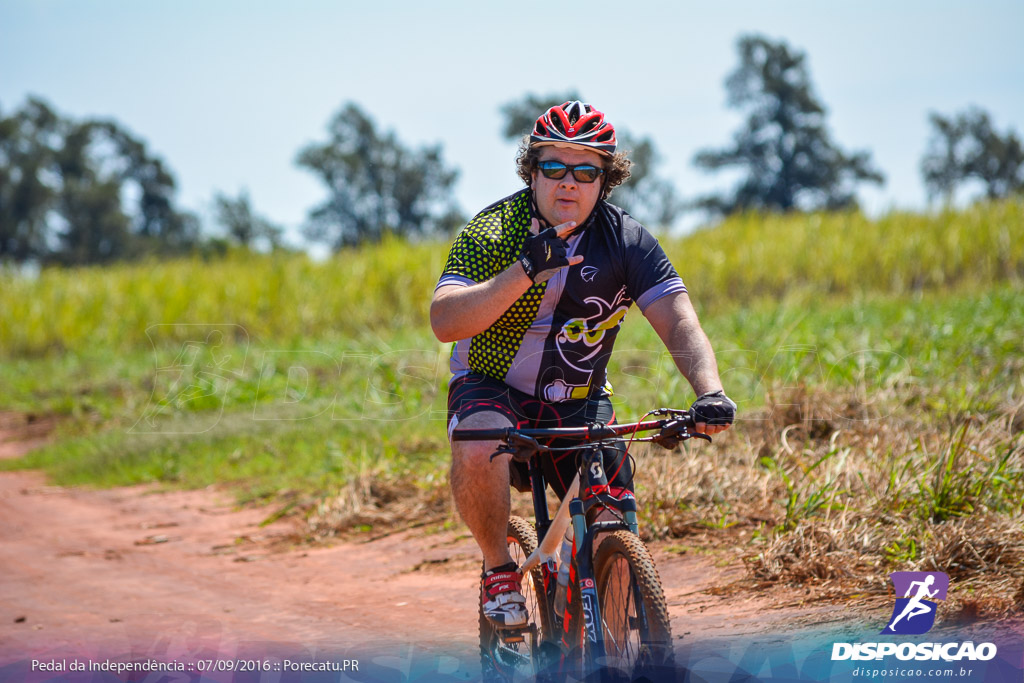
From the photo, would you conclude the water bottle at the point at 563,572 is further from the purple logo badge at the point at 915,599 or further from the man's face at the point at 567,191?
the purple logo badge at the point at 915,599

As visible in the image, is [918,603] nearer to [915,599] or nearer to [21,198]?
[915,599]

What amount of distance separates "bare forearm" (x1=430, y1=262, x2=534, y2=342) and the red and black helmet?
0.62 meters

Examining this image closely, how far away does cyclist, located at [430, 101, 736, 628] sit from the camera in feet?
10.9

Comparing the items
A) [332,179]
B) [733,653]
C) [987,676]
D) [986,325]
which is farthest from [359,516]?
[332,179]

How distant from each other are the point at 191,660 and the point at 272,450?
15.8 feet

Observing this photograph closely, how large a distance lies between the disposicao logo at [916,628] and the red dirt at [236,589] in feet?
1.08

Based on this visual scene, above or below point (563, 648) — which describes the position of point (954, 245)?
above

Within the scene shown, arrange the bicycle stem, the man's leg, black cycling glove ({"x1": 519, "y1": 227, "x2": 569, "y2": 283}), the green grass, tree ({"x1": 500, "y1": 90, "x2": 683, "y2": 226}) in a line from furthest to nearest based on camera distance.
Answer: tree ({"x1": 500, "y1": 90, "x2": 683, "y2": 226}), the green grass, the man's leg, the bicycle stem, black cycling glove ({"x1": 519, "y1": 227, "x2": 569, "y2": 283})

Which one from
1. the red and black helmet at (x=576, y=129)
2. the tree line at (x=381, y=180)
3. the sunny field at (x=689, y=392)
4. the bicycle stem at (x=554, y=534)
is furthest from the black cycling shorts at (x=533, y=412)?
the tree line at (x=381, y=180)

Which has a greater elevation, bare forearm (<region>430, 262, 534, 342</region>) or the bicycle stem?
bare forearm (<region>430, 262, 534, 342</region>)

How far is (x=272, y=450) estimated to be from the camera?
9008 millimetres

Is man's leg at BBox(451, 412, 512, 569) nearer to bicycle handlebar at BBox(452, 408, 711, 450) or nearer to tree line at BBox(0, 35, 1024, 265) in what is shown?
bicycle handlebar at BBox(452, 408, 711, 450)

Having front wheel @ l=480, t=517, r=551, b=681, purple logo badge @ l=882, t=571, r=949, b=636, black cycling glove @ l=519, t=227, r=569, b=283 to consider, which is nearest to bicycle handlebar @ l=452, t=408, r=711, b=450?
black cycling glove @ l=519, t=227, r=569, b=283

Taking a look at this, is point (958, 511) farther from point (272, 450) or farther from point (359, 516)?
point (272, 450)
